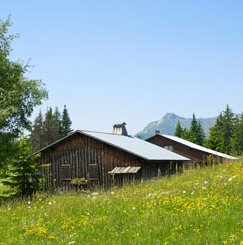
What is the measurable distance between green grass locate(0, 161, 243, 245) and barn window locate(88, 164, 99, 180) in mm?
19561

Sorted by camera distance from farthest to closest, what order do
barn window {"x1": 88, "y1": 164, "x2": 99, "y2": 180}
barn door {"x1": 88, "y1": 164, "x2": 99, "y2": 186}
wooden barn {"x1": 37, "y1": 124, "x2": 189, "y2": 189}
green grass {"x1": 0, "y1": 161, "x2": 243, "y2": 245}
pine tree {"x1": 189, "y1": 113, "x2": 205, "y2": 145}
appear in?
pine tree {"x1": 189, "y1": 113, "x2": 205, "y2": 145} → barn window {"x1": 88, "y1": 164, "x2": 99, "y2": 180} → barn door {"x1": 88, "y1": 164, "x2": 99, "y2": 186} → wooden barn {"x1": 37, "y1": 124, "x2": 189, "y2": 189} → green grass {"x1": 0, "y1": 161, "x2": 243, "y2": 245}

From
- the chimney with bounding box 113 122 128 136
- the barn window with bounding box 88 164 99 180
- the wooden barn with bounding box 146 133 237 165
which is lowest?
the barn window with bounding box 88 164 99 180

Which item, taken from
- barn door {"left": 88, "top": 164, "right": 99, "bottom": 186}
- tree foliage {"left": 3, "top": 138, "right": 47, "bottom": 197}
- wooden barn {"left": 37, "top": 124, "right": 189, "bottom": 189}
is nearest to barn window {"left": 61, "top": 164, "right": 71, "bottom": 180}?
wooden barn {"left": 37, "top": 124, "right": 189, "bottom": 189}

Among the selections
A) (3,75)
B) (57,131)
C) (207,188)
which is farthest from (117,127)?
(57,131)

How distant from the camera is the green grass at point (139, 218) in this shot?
33.7ft

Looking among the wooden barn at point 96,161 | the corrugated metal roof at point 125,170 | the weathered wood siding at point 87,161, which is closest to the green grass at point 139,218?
the corrugated metal roof at point 125,170

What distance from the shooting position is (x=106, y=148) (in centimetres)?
3703

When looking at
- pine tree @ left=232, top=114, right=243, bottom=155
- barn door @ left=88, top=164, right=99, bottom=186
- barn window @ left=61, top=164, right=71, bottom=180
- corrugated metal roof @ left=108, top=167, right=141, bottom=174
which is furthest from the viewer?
pine tree @ left=232, top=114, right=243, bottom=155

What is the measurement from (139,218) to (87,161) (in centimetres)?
2574

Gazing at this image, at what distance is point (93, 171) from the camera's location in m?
37.3

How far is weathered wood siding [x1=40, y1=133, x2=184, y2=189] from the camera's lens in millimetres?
36312

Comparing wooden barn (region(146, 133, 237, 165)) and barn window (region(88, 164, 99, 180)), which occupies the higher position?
wooden barn (region(146, 133, 237, 165))

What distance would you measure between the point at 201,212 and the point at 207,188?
3.65m

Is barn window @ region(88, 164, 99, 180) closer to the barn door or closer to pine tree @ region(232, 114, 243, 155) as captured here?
the barn door
